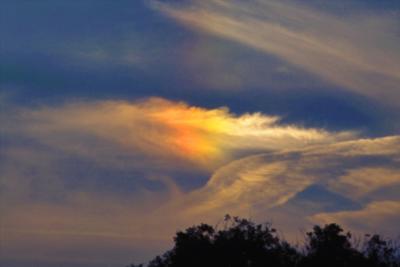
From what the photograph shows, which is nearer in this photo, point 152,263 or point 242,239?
point 242,239

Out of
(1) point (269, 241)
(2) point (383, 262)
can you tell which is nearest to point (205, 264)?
(1) point (269, 241)

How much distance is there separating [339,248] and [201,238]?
15739mm

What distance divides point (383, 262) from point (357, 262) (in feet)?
10.8

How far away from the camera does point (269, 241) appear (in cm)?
8300

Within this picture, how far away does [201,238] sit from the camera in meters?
82.3

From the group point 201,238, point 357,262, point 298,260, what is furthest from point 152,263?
point 357,262

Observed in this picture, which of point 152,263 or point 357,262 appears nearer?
point 357,262

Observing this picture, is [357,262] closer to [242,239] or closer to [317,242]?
[317,242]

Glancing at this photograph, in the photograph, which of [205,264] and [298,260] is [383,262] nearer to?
[298,260]

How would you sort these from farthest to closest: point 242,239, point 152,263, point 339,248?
point 152,263 → point 242,239 → point 339,248

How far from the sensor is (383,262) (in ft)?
259

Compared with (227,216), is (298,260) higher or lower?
lower

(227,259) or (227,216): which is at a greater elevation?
(227,216)

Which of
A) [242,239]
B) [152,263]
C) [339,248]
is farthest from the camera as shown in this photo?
[152,263]
